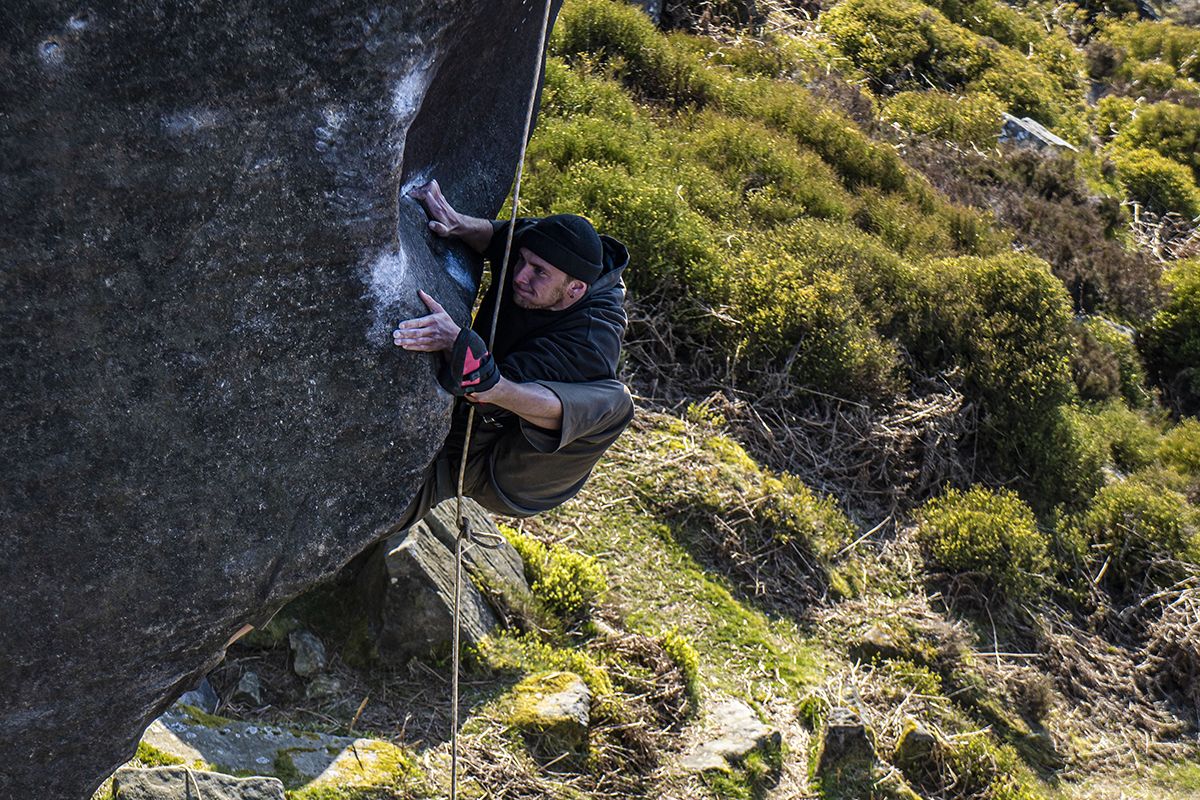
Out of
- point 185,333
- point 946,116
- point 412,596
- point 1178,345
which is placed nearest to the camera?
point 185,333

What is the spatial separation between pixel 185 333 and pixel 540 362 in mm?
1383

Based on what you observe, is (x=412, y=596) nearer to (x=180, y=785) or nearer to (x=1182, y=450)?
(x=180, y=785)

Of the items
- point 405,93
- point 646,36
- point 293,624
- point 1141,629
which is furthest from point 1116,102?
point 405,93

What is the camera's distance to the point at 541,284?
461 cm

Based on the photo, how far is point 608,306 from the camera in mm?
4789

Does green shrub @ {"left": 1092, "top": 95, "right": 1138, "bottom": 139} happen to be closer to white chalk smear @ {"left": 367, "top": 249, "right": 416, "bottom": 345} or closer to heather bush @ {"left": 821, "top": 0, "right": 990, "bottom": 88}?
heather bush @ {"left": 821, "top": 0, "right": 990, "bottom": 88}

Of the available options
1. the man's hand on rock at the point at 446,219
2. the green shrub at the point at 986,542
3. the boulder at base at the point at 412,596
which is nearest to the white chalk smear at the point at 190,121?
the man's hand on rock at the point at 446,219

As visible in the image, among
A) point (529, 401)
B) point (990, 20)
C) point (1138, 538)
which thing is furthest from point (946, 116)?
point (529, 401)

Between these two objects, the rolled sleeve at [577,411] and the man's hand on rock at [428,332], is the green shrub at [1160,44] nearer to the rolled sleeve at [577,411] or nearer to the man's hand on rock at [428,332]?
the rolled sleeve at [577,411]

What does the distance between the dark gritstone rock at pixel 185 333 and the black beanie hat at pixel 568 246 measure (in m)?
0.54

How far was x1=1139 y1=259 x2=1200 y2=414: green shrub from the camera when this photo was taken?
15.1 meters

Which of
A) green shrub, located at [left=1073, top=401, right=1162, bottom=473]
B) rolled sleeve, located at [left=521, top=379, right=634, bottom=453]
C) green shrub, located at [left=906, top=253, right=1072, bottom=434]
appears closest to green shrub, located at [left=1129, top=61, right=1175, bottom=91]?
green shrub, located at [left=1073, top=401, right=1162, bottom=473]

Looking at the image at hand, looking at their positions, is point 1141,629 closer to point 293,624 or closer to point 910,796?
point 910,796

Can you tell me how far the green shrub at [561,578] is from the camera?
8.19 m
